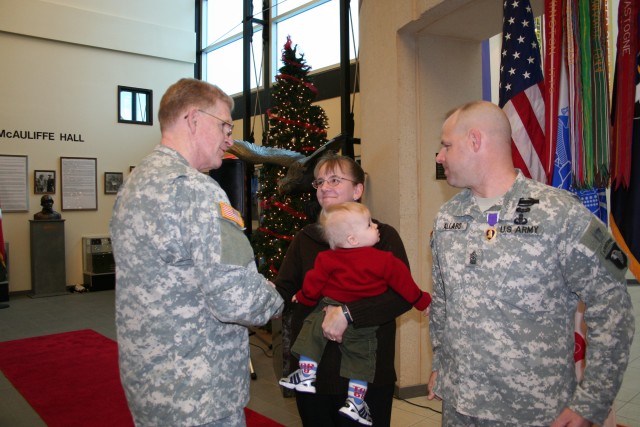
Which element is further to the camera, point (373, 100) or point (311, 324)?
point (373, 100)

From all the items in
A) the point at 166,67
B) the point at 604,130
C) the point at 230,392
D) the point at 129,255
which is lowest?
the point at 230,392

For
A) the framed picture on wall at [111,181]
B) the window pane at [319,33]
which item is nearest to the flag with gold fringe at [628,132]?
the window pane at [319,33]

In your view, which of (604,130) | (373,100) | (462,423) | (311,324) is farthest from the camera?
(373,100)

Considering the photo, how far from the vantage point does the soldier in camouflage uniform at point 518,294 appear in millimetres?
1395

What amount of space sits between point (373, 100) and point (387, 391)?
281 centimetres

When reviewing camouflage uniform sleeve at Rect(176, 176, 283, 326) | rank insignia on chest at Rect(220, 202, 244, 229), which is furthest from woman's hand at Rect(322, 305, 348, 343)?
rank insignia on chest at Rect(220, 202, 244, 229)

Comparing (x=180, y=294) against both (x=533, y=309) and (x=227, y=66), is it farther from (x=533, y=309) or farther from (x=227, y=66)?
(x=227, y=66)

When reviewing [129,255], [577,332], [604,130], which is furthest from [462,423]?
[604,130]

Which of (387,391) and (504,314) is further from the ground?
(504,314)

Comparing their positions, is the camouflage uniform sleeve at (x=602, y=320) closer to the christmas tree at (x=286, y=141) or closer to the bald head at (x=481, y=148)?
the bald head at (x=481, y=148)

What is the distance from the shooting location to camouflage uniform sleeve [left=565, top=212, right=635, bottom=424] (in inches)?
54.3

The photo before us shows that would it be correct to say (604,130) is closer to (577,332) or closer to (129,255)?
(577,332)

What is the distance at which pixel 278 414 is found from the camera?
3.73 m

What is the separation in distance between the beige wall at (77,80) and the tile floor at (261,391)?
2.71 meters
